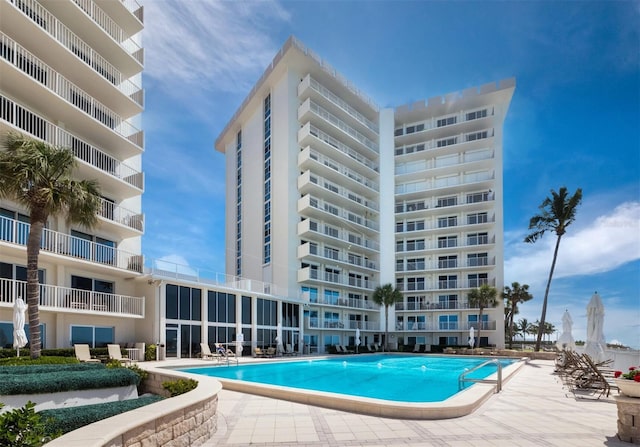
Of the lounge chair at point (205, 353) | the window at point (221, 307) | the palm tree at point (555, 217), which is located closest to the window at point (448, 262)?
the palm tree at point (555, 217)

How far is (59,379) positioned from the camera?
8.41 meters

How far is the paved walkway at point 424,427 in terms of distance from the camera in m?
6.52

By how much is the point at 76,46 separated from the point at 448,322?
123ft

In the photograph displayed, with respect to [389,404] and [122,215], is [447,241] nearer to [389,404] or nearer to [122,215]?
[122,215]

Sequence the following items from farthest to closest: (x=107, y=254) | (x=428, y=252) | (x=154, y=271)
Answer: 1. (x=428, y=252)
2. (x=154, y=271)
3. (x=107, y=254)

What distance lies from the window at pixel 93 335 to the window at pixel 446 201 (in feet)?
114

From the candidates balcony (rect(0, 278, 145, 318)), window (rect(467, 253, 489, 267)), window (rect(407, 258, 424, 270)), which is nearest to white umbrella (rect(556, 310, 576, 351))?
window (rect(467, 253, 489, 267))

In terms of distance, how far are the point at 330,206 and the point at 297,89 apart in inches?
431

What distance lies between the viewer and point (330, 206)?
1587 inches

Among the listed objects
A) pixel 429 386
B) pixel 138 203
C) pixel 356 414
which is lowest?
pixel 429 386

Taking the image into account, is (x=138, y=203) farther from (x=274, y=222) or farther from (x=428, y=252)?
(x=428, y=252)

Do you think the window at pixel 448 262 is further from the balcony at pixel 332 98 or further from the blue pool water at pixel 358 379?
the blue pool water at pixel 358 379

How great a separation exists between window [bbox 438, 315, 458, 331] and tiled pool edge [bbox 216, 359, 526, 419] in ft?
107

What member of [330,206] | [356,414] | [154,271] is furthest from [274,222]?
[356,414]
